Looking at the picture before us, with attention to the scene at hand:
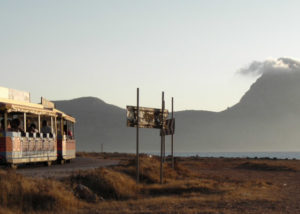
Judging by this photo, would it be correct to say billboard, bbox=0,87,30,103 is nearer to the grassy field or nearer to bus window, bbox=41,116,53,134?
bus window, bbox=41,116,53,134

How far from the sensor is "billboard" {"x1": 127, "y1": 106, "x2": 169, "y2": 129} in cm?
2041

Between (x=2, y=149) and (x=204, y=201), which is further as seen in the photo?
(x=2, y=149)

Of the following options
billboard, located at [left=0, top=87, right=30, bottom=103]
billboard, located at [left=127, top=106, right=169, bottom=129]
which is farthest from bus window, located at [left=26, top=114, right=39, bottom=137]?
billboard, located at [left=127, top=106, right=169, bottom=129]

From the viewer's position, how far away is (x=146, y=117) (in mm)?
20906

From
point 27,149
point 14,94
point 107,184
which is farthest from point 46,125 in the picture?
point 107,184

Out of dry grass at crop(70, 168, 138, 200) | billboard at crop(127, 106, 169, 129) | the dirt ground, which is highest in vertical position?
billboard at crop(127, 106, 169, 129)

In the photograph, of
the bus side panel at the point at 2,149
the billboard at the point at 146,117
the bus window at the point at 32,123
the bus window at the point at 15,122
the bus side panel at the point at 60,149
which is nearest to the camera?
the billboard at the point at 146,117

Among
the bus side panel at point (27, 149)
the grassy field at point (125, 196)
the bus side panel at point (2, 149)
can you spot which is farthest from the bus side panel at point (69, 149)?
the grassy field at point (125, 196)

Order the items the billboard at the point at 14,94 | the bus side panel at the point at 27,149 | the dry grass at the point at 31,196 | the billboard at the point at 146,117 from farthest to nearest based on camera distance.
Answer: the billboard at the point at 14,94 < the bus side panel at the point at 27,149 < the billboard at the point at 146,117 < the dry grass at the point at 31,196

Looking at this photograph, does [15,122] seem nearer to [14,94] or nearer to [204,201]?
[14,94]

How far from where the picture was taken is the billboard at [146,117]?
2041 centimetres

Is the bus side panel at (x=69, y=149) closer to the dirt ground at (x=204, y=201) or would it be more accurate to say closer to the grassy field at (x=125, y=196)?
the grassy field at (x=125, y=196)

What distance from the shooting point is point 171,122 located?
2362cm

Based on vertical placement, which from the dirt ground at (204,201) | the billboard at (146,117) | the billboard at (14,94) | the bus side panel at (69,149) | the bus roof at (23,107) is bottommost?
the dirt ground at (204,201)
